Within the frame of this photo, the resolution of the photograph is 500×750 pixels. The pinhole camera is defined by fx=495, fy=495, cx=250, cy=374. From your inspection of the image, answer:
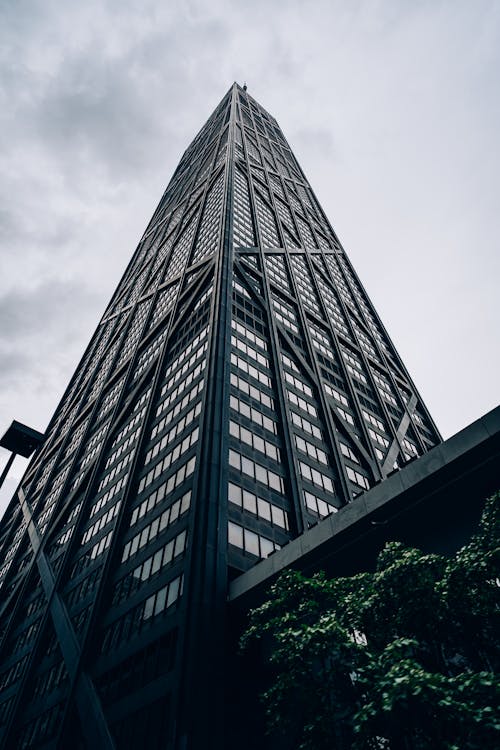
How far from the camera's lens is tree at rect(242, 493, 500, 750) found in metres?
11.0

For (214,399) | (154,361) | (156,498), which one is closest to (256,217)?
(154,361)

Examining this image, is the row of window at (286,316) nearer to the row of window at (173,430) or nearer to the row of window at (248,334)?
the row of window at (248,334)

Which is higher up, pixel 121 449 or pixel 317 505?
pixel 121 449

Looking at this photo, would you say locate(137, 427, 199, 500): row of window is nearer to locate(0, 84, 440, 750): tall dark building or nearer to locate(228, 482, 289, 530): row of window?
locate(0, 84, 440, 750): tall dark building

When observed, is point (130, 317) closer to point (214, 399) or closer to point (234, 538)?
point (214, 399)

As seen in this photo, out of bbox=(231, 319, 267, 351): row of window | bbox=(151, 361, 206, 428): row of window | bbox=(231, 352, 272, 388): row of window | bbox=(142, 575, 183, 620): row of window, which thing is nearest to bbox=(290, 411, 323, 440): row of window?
bbox=(231, 352, 272, 388): row of window

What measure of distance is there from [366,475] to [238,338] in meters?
19.0

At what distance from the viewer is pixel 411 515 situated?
24.3 metres

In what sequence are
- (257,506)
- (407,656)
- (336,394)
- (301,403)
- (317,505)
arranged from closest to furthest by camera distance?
(407,656), (257,506), (317,505), (301,403), (336,394)

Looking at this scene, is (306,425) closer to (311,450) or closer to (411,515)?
(311,450)

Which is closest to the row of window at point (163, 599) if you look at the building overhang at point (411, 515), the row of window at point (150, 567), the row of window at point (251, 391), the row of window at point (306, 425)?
the row of window at point (150, 567)

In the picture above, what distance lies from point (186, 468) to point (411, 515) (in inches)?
703

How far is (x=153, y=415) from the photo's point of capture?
161 ft

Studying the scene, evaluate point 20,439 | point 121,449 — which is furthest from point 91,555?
point 20,439
